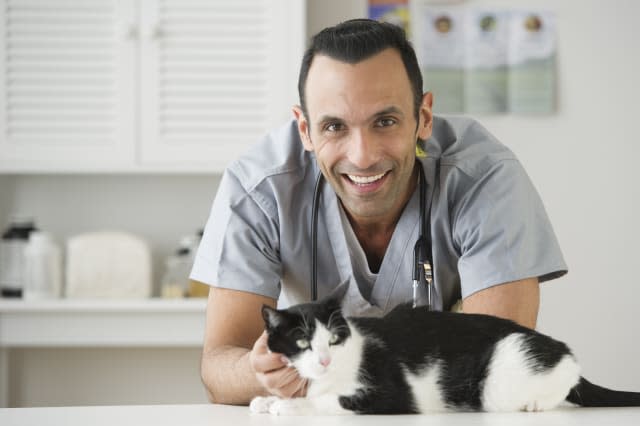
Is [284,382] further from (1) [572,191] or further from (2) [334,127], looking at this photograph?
(1) [572,191]

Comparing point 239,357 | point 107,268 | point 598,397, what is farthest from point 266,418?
Answer: point 107,268

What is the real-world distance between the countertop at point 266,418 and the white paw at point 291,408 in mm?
13

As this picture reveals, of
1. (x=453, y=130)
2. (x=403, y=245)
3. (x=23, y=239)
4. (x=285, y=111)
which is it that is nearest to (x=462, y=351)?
(x=403, y=245)

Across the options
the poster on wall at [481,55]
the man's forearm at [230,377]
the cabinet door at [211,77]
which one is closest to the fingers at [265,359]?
the man's forearm at [230,377]

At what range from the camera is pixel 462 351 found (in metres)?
0.96

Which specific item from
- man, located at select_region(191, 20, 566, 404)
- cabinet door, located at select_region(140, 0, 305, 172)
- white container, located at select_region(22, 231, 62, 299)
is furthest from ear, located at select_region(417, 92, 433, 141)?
white container, located at select_region(22, 231, 62, 299)

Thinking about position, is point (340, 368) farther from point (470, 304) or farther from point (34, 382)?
point (34, 382)

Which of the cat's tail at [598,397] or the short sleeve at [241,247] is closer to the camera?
the cat's tail at [598,397]

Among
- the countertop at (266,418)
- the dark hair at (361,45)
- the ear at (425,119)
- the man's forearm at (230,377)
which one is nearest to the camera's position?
the countertop at (266,418)

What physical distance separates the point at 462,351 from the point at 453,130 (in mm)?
610

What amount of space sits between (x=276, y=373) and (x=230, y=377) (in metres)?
0.23

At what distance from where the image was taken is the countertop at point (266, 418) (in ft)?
2.91

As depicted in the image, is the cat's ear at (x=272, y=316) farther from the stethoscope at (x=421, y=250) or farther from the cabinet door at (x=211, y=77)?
the cabinet door at (x=211, y=77)

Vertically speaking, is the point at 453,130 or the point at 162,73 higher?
the point at 162,73
